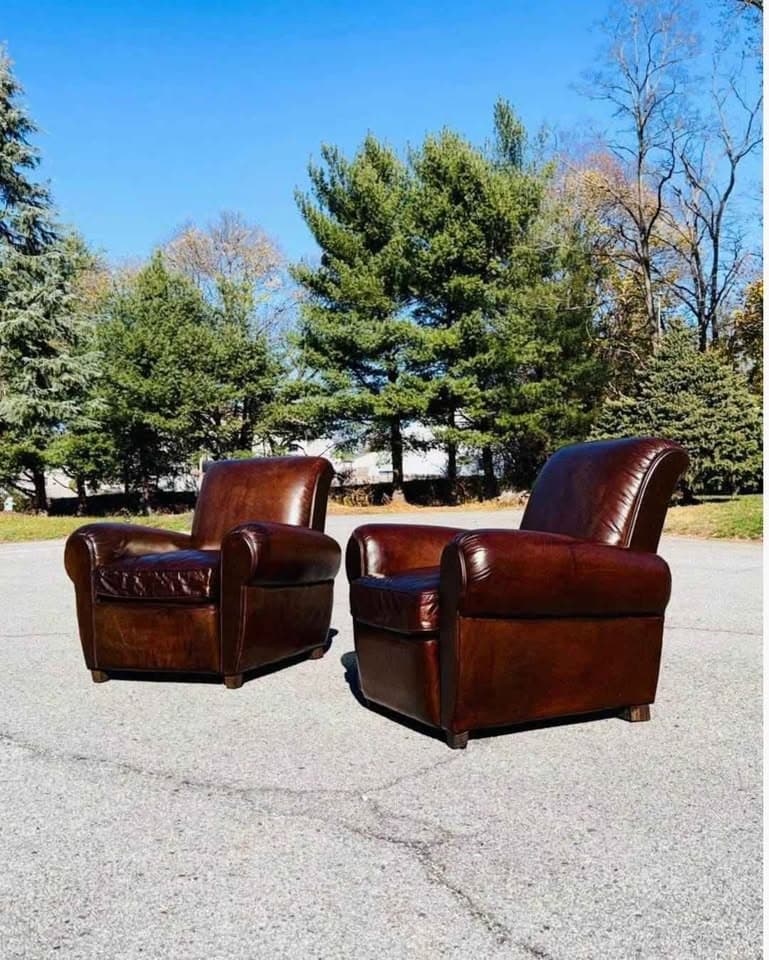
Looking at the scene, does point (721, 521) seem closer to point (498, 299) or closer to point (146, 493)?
point (498, 299)

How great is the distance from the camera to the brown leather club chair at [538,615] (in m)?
2.63

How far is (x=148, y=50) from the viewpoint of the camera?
1138 cm

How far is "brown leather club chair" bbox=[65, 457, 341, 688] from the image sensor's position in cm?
351

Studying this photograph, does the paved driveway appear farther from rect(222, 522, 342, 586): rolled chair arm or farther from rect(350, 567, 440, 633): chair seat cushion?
rect(222, 522, 342, 586): rolled chair arm

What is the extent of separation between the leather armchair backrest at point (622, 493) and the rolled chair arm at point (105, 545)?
204 cm

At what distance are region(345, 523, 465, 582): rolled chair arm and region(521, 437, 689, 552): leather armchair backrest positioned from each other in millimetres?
500

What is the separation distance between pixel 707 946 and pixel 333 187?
1945 cm

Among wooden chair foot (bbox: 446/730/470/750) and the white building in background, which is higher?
the white building in background

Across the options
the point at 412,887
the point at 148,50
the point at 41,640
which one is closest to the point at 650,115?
the point at 148,50

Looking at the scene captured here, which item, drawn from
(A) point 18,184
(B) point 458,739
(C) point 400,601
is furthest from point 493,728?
(A) point 18,184

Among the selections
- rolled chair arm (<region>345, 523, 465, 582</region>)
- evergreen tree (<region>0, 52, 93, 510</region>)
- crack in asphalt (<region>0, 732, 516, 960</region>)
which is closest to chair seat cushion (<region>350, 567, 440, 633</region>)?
rolled chair arm (<region>345, 523, 465, 582</region>)

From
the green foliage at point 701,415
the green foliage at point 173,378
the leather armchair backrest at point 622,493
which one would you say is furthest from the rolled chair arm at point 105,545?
the green foliage at point 173,378

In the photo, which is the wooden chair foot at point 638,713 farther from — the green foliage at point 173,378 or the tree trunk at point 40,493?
the tree trunk at point 40,493

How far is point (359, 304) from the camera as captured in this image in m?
18.7
